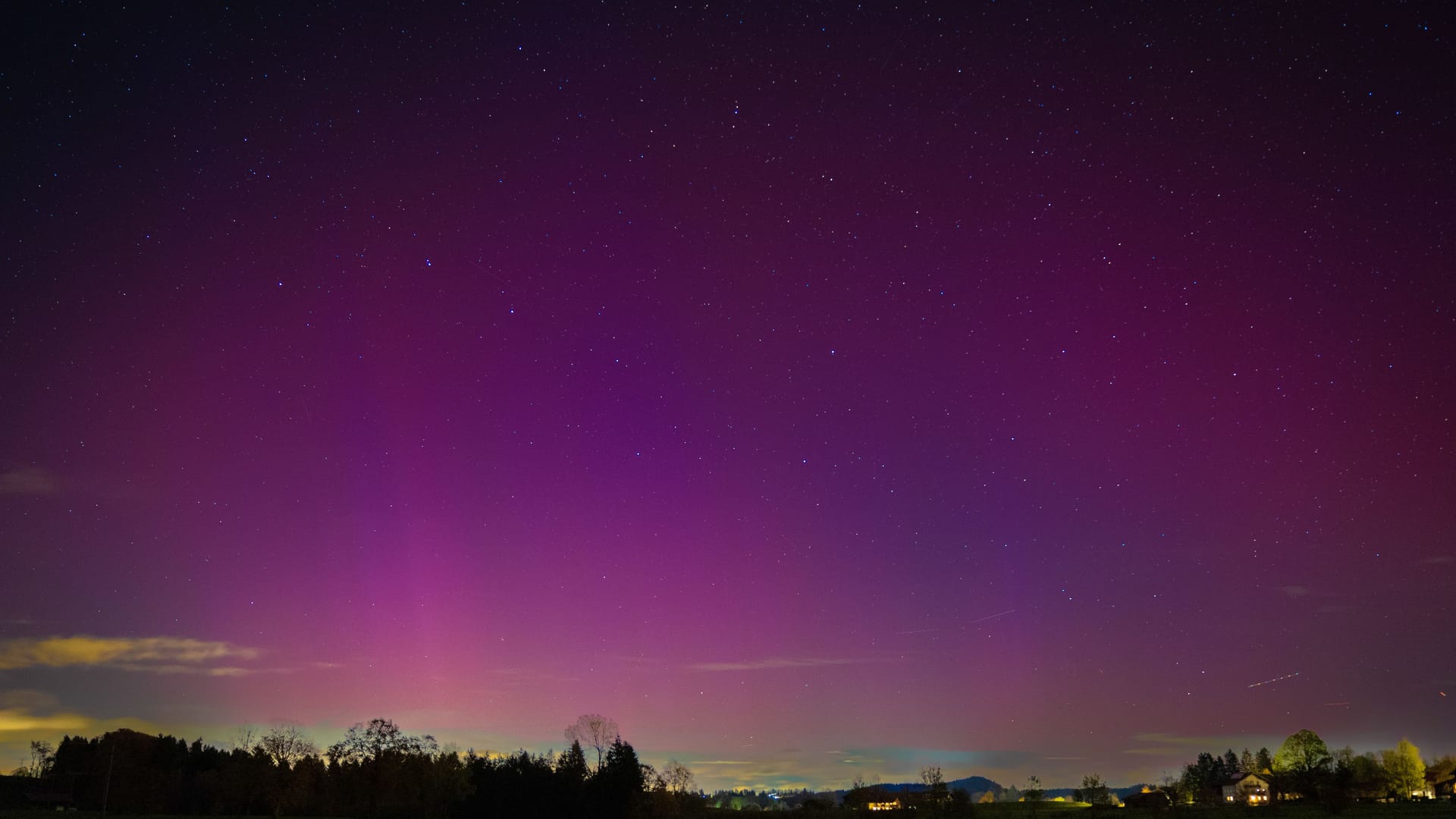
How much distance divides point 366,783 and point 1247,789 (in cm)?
11469

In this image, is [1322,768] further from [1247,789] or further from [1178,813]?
[1247,789]

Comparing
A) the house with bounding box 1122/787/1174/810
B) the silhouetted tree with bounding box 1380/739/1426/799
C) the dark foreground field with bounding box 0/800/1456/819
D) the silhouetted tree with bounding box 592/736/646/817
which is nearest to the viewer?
the dark foreground field with bounding box 0/800/1456/819

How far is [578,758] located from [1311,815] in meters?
52.4

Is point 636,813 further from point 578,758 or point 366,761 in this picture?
point 366,761

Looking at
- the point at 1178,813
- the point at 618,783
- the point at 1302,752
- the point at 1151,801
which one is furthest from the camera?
the point at 1302,752

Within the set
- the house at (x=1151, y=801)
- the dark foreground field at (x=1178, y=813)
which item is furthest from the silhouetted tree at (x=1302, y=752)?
the dark foreground field at (x=1178, y=813)

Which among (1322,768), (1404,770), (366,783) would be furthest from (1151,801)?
(366,783)

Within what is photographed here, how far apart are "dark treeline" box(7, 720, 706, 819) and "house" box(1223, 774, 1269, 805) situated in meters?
76.5

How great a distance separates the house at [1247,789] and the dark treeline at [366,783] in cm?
7649

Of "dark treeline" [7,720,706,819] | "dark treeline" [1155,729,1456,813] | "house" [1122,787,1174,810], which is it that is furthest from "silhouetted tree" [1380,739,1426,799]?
"dark treeline" [7,720,706,819]

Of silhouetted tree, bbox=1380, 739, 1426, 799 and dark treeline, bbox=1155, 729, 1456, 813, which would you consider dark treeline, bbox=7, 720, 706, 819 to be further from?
silhouetted tree, bbox=1380, 739, 1426, 799

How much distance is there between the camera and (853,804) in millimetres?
99062

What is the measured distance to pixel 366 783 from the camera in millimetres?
84312

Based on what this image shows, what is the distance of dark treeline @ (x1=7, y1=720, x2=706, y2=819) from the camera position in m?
62.9
